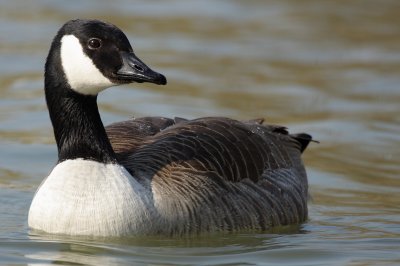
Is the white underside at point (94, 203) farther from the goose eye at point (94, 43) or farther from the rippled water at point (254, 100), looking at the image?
the goose eye at point (94, 43)

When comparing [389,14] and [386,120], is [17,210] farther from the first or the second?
[389,14]

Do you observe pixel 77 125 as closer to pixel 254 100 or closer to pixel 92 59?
pixel 92 59

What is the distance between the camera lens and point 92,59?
1082cm

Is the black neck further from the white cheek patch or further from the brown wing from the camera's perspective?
the brown wing

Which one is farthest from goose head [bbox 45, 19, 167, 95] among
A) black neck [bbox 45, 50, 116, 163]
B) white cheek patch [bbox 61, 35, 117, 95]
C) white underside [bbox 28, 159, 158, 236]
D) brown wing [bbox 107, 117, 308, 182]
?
brown wing [bbox 107, 117, 308, 182]

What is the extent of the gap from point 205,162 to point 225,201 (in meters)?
0.42

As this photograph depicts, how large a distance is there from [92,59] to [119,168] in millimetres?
1019

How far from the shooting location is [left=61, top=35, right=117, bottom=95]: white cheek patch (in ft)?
35.5

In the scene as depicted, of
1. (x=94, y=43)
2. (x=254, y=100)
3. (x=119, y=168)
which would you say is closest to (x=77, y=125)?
(x=119, y=168)

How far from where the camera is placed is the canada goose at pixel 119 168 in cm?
1073

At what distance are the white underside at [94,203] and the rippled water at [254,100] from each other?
6.6 inches

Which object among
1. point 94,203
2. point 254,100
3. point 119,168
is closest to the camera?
point 94,203

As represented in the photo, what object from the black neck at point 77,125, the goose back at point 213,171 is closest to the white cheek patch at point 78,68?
the black neck at point 77,125

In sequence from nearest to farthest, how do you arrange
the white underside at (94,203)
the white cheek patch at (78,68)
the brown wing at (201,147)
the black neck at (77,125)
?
the white underside at (94,203) < the white cheek patch at (78,68) < the black neck at (77,125) < the brown wing at (201,147)
